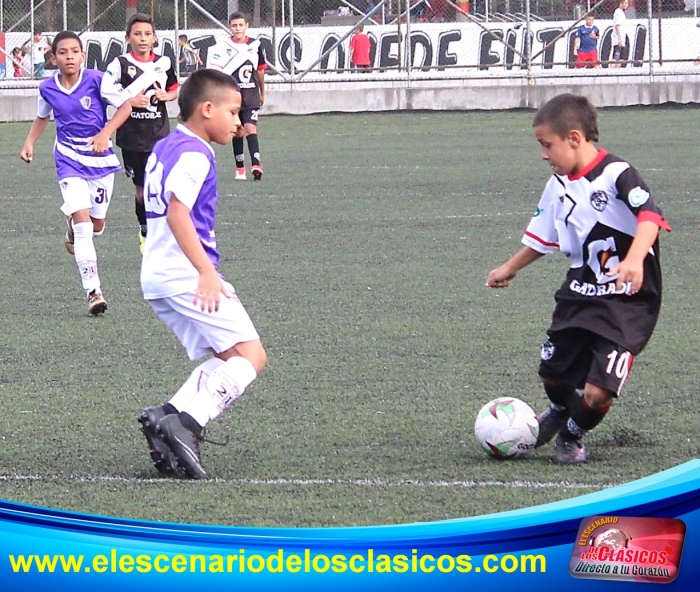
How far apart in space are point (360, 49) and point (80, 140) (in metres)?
19.4

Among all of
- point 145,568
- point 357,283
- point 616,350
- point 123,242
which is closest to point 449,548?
point 145,568

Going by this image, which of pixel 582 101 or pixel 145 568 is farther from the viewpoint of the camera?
pixel 582 101

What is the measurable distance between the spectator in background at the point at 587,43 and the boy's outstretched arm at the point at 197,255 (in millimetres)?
23203

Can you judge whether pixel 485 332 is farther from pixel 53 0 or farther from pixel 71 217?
pixel 53 0

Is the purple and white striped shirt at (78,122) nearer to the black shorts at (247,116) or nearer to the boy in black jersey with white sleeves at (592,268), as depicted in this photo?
the boy in black jersey with white sleeves at (592,268)

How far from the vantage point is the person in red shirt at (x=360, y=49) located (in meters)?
27.6

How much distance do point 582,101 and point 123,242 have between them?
6.77 meters

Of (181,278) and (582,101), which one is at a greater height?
(582,101)

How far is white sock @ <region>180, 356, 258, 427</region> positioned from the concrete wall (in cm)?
2141

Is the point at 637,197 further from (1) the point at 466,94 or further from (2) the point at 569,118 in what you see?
(1) the point at 466,94

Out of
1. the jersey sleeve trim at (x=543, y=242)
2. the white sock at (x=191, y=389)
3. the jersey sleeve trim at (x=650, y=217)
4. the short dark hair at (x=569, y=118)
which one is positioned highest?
the short dark hair at (x=569, y=118)

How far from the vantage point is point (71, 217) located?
855 centimetres

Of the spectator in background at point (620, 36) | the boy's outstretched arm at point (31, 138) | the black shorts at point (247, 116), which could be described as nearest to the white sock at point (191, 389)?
the boy's outstretched arm at point (31, 138)

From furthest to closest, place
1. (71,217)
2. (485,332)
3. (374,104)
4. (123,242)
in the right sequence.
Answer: (374,104) < (123,242) < (71,217) < (485,332)
